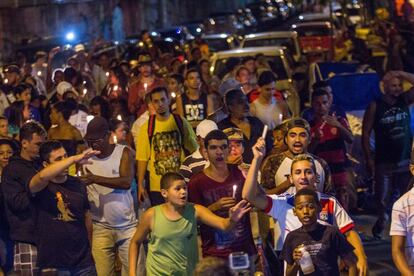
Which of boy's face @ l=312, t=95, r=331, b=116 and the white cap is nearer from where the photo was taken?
boy's face @ l=312, t=95, r=331, b=116

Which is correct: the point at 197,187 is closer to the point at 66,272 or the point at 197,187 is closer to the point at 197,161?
the point at 66,272

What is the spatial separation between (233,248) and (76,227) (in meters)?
1.18

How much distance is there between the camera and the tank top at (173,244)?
8.80 meters

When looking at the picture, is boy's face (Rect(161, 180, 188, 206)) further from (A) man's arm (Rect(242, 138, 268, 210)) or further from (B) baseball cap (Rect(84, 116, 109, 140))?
(B) baseball cap (Rect(84, 116, 109, 140))

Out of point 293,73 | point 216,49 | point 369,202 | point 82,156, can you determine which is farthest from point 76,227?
point 216,49

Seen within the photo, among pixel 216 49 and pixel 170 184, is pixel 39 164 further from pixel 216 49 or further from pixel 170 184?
pixel 216 49

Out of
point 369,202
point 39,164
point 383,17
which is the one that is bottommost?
point 369,202

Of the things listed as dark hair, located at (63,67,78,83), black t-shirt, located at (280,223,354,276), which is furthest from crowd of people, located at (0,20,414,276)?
dark hair, located at (63,67,78,83)

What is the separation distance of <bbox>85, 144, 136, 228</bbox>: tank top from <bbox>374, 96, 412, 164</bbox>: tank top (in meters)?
3.74

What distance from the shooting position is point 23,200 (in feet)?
30.5

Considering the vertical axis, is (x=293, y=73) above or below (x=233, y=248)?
above

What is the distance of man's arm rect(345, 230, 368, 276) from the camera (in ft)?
27.0

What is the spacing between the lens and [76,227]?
9164mm

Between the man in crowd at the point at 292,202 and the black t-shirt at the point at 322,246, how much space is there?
355 mm
